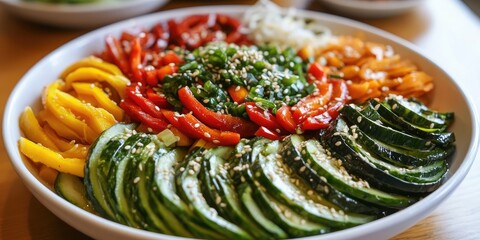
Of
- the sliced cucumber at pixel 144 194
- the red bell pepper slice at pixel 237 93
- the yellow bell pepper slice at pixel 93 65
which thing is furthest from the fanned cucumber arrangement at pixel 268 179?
the yellow bell pepper slice at pixel 93 65

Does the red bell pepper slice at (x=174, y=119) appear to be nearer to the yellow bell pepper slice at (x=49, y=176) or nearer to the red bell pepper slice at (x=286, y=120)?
the red bell pepper slice at (x=286, y=120)

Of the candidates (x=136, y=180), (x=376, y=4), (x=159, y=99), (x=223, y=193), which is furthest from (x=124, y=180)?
(x=376, y=4)

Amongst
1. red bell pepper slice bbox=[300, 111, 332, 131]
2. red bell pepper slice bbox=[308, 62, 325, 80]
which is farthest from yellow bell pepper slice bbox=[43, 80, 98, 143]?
red bell pepper slice bbox=[308, 62, 325, 80]

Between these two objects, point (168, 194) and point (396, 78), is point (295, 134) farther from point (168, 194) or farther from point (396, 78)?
point (396, 78)

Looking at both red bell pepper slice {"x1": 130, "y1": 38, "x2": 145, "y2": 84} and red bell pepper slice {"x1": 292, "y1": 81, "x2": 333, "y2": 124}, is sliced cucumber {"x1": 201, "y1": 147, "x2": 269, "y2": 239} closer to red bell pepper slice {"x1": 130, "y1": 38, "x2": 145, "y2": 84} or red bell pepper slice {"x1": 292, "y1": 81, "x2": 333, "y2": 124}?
red bell pepper slice {"x1": 292, "y1": 81, "x2": 333, "y2": 124}

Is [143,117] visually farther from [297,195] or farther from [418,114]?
[418,114]

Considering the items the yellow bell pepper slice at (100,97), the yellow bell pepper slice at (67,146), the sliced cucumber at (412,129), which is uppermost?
the sliced cucumber at (412,129)
